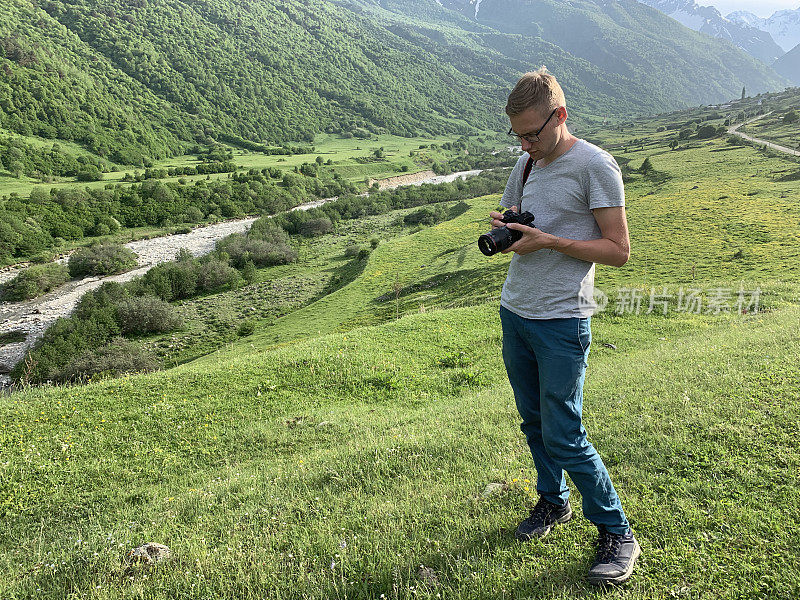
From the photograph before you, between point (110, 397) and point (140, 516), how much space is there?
6607 mm

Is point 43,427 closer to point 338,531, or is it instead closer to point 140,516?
point 140,516

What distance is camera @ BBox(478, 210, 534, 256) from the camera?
10.7 feet

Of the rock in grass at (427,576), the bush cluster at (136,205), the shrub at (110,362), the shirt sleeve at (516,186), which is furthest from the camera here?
the bush cluster at (136,205)

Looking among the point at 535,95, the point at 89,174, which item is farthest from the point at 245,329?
the point at 89,174

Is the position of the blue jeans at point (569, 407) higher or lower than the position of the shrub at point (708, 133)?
lower

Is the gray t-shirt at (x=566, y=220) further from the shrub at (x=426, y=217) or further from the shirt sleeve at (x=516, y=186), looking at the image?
the shrub at (x=426, y=217)

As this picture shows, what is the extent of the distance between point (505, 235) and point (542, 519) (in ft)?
9.29

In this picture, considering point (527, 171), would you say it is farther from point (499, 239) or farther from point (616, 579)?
point (616, 579)

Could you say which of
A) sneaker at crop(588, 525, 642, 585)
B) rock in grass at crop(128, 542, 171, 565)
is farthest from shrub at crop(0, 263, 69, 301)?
sneaker at crop(588, 525, 642, 585)

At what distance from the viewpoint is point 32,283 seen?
4991cm

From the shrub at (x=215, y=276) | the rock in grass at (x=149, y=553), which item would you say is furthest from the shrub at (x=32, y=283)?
the rock in grass at (x=149, y=553)

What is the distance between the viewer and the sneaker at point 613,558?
3.34m

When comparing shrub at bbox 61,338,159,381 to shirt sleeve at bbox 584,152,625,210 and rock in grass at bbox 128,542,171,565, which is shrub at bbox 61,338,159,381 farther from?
shirt sleeve at bbox 584,152,625,210

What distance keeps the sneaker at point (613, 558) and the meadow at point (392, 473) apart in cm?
13
